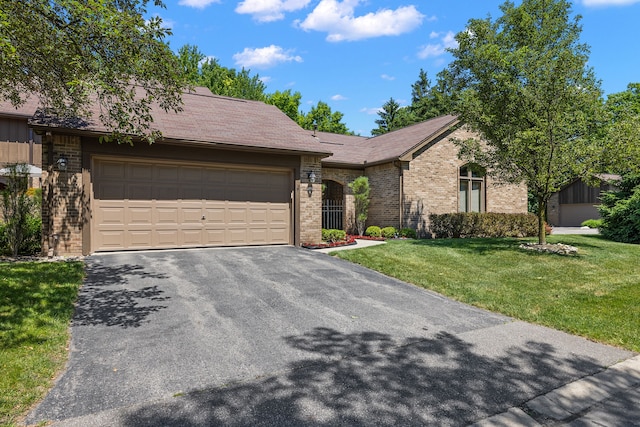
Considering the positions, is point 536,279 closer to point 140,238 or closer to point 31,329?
point 31,329

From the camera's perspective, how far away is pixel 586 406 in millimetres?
3301

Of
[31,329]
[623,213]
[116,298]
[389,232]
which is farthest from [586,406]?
[623,213]

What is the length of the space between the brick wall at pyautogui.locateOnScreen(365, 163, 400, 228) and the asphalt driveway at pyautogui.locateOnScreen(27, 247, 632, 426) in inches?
367

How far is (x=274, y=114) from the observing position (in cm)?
1556

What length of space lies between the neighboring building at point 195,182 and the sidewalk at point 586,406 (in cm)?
898

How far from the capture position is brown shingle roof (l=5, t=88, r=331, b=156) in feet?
33.1

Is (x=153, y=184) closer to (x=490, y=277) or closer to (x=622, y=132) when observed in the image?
(x=490, y=277)

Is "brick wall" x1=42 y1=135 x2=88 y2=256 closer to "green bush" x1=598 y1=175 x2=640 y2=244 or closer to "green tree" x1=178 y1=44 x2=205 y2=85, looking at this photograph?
"green bush" x1=598 y1=175 x2=640 y2=244

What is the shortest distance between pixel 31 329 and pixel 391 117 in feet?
155

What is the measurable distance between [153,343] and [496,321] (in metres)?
4.83

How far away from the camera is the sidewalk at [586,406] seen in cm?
304

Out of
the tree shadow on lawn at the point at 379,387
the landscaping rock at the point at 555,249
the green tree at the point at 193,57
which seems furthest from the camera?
the green tree at the point at 193,57

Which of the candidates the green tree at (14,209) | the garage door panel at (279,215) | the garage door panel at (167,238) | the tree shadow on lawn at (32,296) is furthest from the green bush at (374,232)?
the green tree at (14,209)

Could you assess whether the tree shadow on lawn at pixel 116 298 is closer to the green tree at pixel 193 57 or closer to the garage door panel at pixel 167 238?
the garage door panel at pixel 167 238
